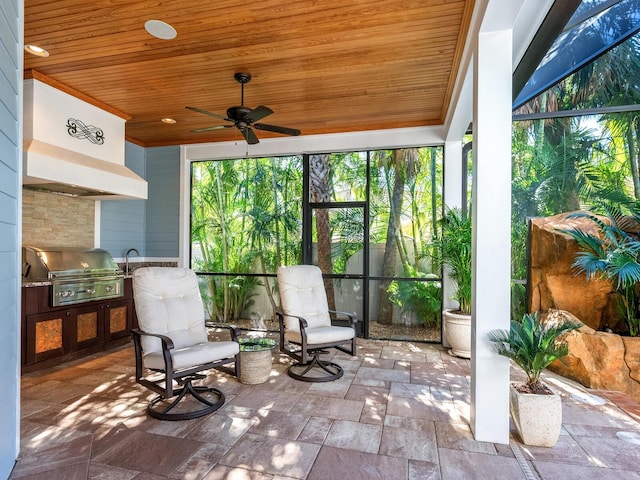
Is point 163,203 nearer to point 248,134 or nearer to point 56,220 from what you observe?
point 56,220

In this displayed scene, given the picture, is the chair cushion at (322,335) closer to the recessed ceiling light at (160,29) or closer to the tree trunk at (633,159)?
the recessed ceiling light at (160,29)

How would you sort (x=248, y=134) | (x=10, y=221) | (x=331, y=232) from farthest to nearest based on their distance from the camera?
(x=331, y=232) → (x=248, y=134) → (x=10, y=221)

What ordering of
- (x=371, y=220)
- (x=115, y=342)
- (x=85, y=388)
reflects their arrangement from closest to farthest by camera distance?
(x=85, y=388), (x=115, y=342), (x=371, y=220)

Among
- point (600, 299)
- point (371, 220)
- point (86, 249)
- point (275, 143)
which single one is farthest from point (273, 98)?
point (600, 299)

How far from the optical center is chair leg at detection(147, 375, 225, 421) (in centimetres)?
279

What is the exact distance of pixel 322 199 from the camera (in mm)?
5551

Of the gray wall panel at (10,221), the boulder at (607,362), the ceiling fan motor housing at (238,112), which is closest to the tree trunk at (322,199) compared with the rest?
the ceiling fan motor housing at (238,112)

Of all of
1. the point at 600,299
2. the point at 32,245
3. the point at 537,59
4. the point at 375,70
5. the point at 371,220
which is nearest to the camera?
the point at 537,59

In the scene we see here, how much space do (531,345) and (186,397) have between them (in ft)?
9.06

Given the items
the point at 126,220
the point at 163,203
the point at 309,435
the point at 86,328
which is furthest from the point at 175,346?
the point at 163,203

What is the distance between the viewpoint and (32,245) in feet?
14.7

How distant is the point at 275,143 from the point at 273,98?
131cm

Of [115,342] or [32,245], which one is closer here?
[32,245]

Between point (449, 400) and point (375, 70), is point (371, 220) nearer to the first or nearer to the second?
point (375, 70)
